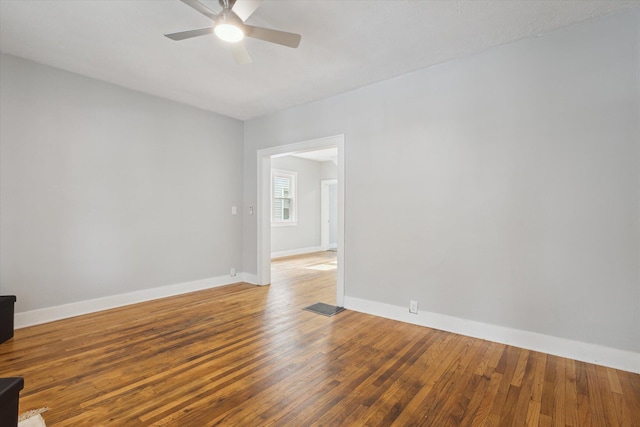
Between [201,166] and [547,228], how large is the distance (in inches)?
173

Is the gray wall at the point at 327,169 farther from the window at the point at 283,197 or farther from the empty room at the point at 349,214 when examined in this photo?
the empty room at the point at 349,214

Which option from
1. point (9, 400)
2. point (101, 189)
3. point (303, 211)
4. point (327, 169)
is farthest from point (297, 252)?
point (9, 400)

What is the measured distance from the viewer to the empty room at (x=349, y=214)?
2.06 metres

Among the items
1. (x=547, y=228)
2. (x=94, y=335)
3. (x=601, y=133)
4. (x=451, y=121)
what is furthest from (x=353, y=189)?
(x=94, y=335)

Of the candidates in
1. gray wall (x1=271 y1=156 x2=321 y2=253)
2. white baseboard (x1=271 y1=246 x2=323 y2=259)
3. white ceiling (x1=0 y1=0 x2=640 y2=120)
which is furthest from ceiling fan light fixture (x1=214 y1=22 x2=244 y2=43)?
white baseboard (x1=271 y1=246 x2=323 y2=259)

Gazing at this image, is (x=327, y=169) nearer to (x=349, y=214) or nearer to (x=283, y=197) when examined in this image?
(x=283, y=197)

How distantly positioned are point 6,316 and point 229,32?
3.20 meters

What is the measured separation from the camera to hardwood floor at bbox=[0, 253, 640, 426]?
179 cm

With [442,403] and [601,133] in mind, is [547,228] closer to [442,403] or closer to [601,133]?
[601,133]

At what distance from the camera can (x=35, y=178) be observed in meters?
3.21

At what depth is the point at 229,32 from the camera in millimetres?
2104

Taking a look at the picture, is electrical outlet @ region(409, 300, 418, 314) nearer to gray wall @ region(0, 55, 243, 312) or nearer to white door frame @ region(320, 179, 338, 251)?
gray wall @ region(0, 55, 243, 312)

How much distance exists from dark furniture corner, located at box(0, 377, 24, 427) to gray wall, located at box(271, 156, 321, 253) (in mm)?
6520

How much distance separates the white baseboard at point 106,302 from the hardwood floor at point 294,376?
0.14 metres
